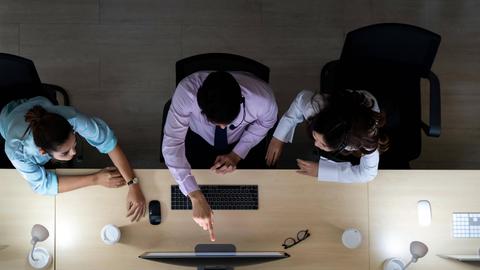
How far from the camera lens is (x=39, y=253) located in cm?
204

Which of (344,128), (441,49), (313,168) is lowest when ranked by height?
(313,168)

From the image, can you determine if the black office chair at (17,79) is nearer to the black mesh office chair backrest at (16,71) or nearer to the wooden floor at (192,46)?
the black mesh office chair backrest at (16,71)

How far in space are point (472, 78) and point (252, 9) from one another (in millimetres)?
1604

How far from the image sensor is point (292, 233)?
2.10 m

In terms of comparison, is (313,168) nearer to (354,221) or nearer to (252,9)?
(354,221)

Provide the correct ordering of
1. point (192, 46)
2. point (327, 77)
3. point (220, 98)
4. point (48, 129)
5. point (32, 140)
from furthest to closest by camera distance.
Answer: point (192, 46) → point (327, 77) → point (32, 140) → point (48, 129) → point (220, 98)

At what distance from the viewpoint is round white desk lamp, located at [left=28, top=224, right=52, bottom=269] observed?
199cm

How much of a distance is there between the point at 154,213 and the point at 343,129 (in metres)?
0.95

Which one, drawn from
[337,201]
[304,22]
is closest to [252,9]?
[304,22]

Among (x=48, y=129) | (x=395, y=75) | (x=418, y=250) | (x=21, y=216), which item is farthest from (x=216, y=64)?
(x=418, y=250)

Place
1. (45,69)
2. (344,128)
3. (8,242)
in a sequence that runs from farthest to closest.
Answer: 1. (45,69)
2. (8,242)
3. (344,128)

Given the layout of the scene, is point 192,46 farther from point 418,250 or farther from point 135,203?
point 418,250

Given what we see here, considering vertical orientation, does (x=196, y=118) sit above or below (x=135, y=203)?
above

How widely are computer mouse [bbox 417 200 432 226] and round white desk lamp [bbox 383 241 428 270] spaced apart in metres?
0.11
